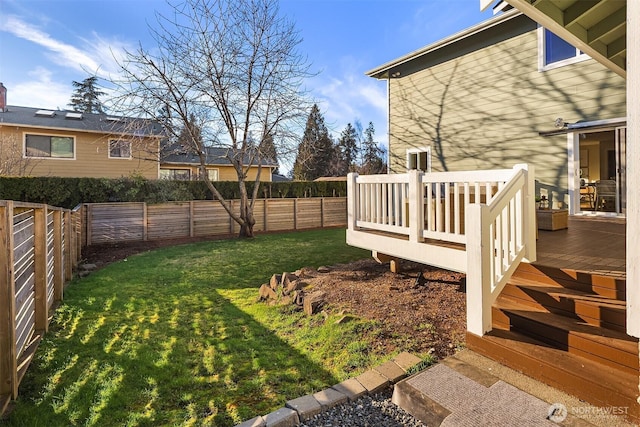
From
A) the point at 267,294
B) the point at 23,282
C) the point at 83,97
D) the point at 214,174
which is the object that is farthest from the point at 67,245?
the point at 83,97

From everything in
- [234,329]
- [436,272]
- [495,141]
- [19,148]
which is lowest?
[234,329]

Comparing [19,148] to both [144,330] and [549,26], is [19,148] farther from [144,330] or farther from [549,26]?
[549,26]

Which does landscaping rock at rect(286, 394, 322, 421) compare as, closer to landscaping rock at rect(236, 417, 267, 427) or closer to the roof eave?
landscaping rock at rect(236, 417, 267, 427)

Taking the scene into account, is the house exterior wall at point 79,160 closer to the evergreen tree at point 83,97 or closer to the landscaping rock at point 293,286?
the landscaping rock at point 293,286

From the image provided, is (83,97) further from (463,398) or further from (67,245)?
(463,398)

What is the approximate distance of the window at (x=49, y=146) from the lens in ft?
47.3

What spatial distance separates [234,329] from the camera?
165 inches

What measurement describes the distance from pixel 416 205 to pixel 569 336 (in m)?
2.03

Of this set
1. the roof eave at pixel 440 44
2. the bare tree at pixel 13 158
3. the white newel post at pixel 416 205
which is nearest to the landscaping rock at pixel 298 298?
the white newel post at pixel 416 205

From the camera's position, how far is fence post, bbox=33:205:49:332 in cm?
379

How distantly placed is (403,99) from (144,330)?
32.1ft

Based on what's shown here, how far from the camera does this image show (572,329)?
2525 mm

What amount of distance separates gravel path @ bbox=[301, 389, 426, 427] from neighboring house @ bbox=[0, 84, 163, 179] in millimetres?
13135

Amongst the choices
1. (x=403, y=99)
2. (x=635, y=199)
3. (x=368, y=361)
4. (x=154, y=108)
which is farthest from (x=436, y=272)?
(x=154, y=108)
